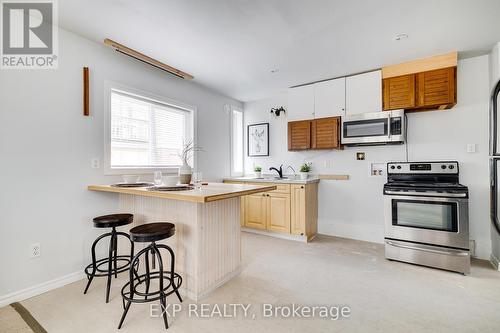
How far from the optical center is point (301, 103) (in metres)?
3.86

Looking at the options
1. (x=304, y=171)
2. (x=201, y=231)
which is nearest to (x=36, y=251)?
(x=201, y=231)

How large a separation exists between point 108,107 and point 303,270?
2851 millimetres

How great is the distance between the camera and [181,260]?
83.4 inches

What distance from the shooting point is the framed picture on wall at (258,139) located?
4547mm

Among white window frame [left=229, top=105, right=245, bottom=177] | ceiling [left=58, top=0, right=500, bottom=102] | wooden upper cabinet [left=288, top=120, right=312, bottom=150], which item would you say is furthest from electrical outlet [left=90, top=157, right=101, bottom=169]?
wooden upper cabinet [left=288, top=120, right=312, bottom=150]

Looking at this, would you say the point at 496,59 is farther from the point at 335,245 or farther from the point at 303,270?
the point at 303,270

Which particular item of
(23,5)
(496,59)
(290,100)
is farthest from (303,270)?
(23,5)

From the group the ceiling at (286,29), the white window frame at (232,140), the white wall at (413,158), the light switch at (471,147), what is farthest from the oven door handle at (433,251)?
the white window frame at (232,140)

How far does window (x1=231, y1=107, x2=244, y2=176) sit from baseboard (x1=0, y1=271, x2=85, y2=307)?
9.28 feet

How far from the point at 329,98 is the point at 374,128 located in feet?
2.70

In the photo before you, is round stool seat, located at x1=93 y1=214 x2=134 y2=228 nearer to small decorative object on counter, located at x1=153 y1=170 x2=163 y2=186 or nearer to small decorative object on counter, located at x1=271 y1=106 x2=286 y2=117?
small decorative object on counter, located at x1=153 y1=170 x2=163 y2=186

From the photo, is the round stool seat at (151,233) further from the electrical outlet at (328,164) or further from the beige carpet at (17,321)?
the electrical outlet at (328,164)

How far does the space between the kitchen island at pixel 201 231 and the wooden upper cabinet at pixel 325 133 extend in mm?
1841

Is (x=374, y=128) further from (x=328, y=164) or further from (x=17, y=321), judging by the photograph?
(x=17, y=321)
